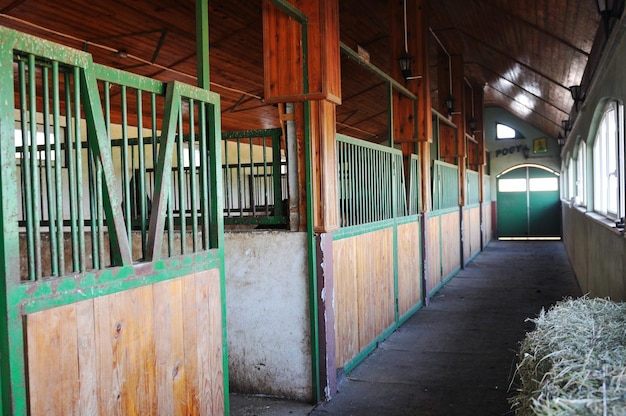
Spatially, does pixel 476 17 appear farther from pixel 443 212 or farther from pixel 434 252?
pixel 434 252

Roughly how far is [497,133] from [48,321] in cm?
1764

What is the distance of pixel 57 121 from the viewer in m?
1.80

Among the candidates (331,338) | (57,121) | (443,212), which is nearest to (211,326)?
(57,121)

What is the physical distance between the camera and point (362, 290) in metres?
4.67

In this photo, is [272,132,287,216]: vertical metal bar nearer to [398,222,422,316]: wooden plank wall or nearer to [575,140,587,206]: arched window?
[398,222,422,316]: wooden plank wall

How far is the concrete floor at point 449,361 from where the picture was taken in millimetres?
3686

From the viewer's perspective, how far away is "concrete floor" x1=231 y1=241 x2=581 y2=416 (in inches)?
145

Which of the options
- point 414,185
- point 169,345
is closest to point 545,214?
point 414,185

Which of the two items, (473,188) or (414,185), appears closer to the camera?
(414,185)

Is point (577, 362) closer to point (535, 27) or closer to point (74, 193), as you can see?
point (74, 193)

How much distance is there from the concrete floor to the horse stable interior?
0.17 metres

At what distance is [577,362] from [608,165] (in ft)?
13.1

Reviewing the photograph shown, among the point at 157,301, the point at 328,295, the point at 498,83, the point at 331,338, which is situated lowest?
the point at 331,338

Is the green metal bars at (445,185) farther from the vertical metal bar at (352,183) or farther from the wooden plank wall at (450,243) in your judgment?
the vertical metal bar at (352,183)
